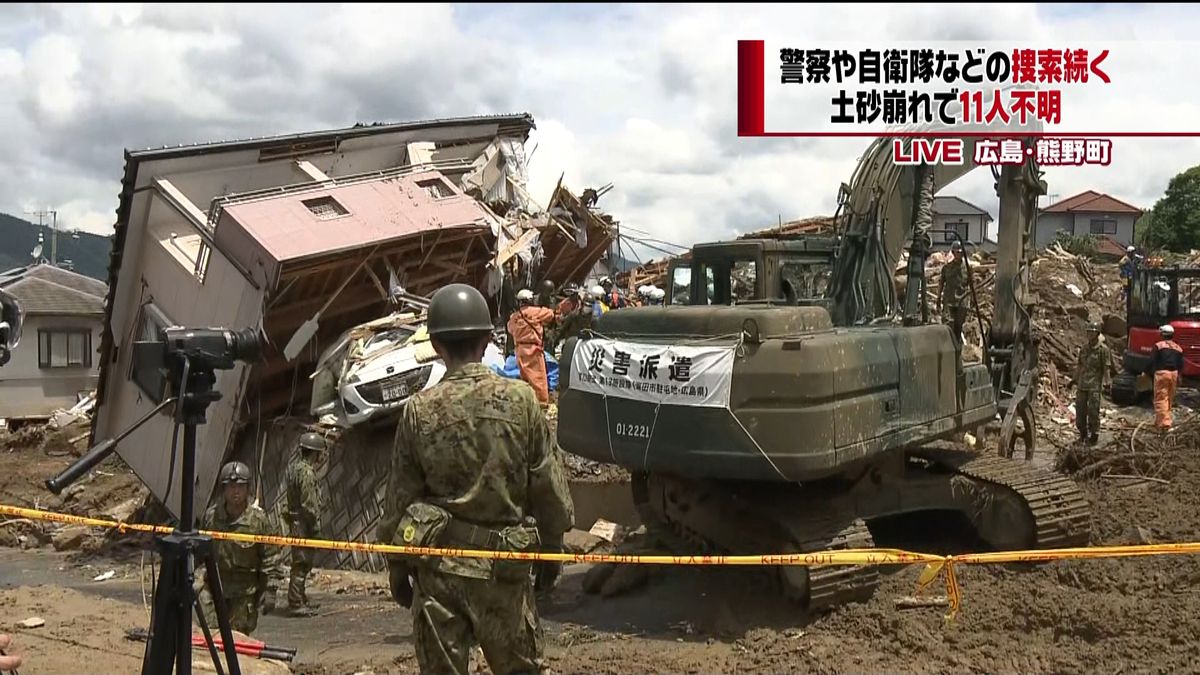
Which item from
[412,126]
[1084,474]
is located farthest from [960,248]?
[412,126]

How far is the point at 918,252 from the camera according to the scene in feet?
27.4

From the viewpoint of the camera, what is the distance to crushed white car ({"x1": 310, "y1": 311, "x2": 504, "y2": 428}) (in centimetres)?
1039

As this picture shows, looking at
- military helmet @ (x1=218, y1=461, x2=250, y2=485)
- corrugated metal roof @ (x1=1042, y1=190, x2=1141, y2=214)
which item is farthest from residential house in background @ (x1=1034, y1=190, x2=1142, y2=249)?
military helmet @ (x1=218, y1=461, x2=250, y2=485)

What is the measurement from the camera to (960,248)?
8.48m

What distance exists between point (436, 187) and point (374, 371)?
4.13m

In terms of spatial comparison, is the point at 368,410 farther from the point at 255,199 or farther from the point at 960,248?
the point at 960,248

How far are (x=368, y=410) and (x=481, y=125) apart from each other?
792cm

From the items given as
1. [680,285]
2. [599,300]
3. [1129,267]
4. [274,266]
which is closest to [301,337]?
[274,266]

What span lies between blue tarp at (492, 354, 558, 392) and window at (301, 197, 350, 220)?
8.52ft

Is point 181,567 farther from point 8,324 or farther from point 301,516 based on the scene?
point 301,516

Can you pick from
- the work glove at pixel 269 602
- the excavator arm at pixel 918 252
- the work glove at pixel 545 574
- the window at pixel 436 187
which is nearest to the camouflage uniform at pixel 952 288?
the excavator arm at pixel 918 252

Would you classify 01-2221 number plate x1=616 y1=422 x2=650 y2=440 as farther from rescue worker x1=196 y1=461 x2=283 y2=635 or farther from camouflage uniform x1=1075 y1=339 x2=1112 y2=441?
camouflage uniform x1=1075 y1=339 x2=1112 y2=441

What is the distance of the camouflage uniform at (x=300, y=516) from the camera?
28.3 feet

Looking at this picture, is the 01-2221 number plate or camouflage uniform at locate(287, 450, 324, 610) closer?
the 01-2221 number plate
